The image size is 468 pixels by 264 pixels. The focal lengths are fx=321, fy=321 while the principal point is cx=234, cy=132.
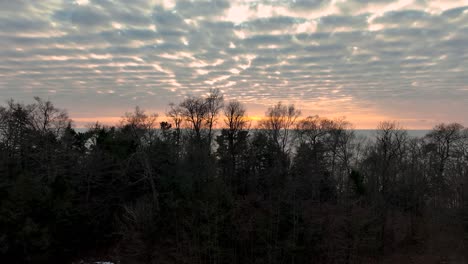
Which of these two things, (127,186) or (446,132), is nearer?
(127,186)

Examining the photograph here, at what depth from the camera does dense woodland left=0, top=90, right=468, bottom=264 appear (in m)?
26.7

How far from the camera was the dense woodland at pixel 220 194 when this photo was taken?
26656mm

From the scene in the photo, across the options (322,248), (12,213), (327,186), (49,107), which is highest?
(49,107)

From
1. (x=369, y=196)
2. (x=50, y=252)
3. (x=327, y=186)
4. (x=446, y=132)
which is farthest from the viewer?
(x=446, y=132)

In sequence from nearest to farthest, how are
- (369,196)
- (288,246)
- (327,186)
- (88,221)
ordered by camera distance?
1. (288,246)
2. (88,221)
3. (369,196)
4. (327,186)

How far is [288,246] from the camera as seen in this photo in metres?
25.7

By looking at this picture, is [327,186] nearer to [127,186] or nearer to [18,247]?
[127,186]

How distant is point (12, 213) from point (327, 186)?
3203cm

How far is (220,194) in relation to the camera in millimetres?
27922

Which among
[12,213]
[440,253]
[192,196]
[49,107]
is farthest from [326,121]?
[12,213]

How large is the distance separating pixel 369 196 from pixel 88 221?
99.3 feet

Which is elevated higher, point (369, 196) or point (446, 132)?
point (446, 132)

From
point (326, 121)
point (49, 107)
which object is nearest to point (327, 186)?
point (326, 121)

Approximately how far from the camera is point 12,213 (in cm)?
2605
